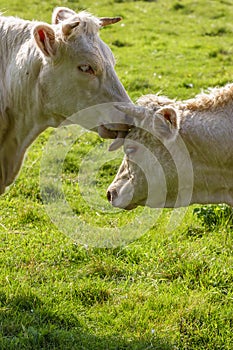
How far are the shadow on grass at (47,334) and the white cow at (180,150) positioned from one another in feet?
3.70

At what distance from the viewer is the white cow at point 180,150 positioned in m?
5.15

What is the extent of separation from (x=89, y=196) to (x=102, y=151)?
50.7 inches

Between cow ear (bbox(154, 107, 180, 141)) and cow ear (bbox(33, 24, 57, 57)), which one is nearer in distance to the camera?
cow ear (bbox(33, 24, 57, 57))

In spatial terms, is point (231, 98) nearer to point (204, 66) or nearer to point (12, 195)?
point (12, 195)

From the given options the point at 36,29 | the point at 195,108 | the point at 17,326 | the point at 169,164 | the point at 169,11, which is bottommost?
the point at 169,11

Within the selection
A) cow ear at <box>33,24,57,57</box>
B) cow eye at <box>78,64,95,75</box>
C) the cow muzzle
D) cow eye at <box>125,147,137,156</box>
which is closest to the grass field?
the cow muzzle

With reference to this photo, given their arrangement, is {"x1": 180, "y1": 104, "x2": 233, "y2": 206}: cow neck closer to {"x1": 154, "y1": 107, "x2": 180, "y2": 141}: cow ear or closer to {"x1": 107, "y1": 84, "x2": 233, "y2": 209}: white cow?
{"x1": 107, "y1": 84, "x2": 233, "y2": 209}: white cow

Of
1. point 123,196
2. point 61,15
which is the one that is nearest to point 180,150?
point 123,196

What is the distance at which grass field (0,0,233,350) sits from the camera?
5496 millimetres

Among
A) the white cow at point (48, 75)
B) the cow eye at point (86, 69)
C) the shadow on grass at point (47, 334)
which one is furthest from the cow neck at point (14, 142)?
the shadow on grass at point (47, 334)

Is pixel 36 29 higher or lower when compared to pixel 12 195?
higher

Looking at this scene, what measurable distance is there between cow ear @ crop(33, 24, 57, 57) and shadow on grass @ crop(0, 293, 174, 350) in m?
2.16

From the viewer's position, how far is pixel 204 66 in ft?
41.3

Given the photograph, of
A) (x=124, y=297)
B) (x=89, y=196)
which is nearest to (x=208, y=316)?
(x=124, y=297)
